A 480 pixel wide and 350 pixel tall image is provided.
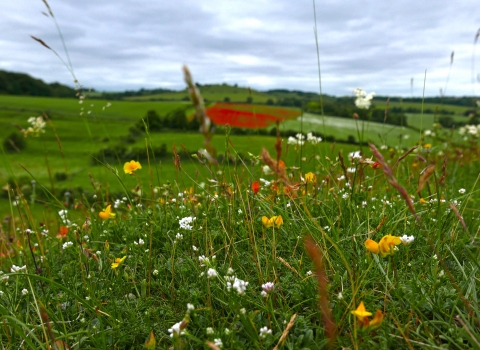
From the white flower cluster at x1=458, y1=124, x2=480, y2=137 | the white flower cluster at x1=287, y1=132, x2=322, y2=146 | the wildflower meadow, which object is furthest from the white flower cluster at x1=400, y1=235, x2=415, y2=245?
the white flower cluster at x1=458, y1=124, x2=480, y2=137

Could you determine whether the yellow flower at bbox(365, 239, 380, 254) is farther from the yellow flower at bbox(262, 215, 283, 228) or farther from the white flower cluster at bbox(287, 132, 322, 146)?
the white flower cluster at bbox(287, 132, 322, 146)

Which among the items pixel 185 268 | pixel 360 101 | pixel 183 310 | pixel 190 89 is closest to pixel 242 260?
pixel 185 268

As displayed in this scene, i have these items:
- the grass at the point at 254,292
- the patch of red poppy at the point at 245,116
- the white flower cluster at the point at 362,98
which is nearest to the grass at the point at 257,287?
the grass at the point at 254,292

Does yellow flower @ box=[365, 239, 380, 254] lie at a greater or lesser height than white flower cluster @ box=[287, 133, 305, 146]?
lesser

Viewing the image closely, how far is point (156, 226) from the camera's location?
2.92 metres

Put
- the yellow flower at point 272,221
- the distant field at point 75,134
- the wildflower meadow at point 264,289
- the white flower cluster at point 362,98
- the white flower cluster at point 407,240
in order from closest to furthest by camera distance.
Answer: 1. the wildflower meadow at point 264,289
2. the white flower cluster at point 407,240
3. the yellow flower at point 272,221
4. the white flower cluster at point 362,98
5. the distant field at point 75,134

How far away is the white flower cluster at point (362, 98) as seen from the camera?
5074mm

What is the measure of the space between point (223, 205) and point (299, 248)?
2.53 feet

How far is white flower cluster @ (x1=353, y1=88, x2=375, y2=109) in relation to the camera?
5.07m

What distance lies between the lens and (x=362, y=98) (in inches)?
207

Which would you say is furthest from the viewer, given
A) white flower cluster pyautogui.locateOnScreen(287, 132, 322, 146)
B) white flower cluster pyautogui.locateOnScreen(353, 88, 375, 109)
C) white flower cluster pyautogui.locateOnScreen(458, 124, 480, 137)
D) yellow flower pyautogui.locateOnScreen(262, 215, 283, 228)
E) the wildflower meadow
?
white flower cluster pyautogui.locateOnScreen(458, 124, 480, 137)

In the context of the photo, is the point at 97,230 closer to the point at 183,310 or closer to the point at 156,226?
the point at 156,226

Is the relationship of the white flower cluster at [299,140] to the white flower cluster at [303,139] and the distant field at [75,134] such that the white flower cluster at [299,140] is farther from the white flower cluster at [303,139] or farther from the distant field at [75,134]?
the distant field at [75,134]

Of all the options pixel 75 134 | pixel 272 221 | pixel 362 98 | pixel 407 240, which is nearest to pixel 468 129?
pixel 362 98
